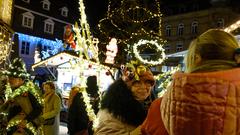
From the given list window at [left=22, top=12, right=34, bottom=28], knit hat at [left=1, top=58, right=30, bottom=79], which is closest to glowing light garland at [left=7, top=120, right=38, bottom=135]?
knit hat at [left=1, top=58, right=30, bottom=79]

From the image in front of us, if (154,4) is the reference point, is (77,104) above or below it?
below

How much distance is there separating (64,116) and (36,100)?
36.3 feet

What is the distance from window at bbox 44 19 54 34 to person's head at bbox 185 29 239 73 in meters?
41.5

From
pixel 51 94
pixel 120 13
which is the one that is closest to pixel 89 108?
pixel 51 94

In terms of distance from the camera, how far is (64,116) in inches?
659

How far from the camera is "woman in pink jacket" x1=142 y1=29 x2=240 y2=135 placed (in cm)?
169

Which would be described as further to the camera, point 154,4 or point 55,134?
point 154,4

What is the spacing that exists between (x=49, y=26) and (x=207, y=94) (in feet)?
139

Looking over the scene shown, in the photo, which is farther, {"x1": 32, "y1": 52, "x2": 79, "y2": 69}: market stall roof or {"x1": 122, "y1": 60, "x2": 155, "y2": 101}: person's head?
{"x1": 32, "y1": 52, "x2": 79, "y2": 69}: market stall roof

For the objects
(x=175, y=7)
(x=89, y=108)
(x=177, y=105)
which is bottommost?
(x=89, y=108)

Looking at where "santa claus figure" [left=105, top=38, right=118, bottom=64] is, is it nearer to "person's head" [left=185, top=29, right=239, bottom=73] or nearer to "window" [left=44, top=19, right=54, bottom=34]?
"person's head" [left=185, top=29, right=239, bottom=73]

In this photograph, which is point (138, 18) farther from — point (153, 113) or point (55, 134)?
point (153, 113)

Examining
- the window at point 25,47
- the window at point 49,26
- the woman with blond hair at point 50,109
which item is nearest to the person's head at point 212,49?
the woman with blond hair at point 50,109

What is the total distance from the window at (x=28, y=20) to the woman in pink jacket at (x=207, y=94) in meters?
39.3
